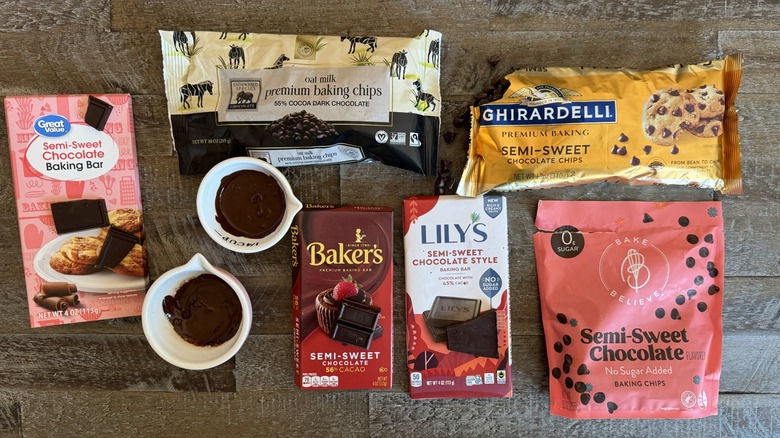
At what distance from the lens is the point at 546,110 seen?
0.95 m

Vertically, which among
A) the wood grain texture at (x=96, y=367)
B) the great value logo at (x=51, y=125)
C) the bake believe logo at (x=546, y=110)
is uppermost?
the bake believe logo at (x=546, y=110)

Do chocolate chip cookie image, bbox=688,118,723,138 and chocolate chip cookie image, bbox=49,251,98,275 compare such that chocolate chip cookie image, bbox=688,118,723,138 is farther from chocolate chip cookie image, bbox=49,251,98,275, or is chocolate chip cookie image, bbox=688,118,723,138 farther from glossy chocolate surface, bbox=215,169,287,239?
chocolate chip cookie image, bbox=49,251,98,275

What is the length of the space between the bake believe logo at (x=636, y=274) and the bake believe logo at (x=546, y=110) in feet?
0.87

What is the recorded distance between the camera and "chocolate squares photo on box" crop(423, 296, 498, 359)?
965mm

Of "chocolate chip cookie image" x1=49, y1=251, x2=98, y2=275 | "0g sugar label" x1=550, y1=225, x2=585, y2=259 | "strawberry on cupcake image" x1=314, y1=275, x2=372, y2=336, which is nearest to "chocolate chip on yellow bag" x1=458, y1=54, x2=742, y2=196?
"0g sugar label" x1=550, y1=225, x2=585, y2=259

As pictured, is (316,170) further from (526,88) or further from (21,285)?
(21,285)

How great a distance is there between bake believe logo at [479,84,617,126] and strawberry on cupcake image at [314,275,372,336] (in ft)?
1.34

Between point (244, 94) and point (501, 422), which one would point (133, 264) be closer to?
point (244, 94)

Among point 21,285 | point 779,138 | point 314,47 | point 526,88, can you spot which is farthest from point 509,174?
point 21,285

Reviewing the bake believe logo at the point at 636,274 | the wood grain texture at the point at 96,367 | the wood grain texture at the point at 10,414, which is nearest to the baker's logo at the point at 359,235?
the wood grain texture at the point at 96,367

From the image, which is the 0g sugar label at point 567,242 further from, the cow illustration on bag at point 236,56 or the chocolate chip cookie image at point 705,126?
the cow illustration on bag at point 236,56

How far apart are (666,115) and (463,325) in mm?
559

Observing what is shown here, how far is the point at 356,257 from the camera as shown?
0.96 meters

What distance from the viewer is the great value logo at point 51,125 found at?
0.96 metres
